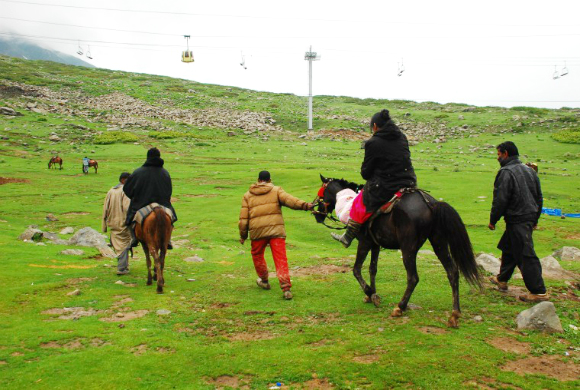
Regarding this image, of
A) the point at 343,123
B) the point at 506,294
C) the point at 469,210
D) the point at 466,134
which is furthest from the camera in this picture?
the point at 343,123

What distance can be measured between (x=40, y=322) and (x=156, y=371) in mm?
3089

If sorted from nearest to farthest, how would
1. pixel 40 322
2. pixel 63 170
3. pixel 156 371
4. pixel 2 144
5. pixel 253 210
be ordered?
1. pixel 156 371
2. pixel 40 322
3. pixel 253 210
4. pixel 63 170
5. pixel 2 144

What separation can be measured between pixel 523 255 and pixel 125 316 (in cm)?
762

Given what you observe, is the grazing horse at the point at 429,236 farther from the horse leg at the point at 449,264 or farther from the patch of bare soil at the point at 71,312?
the patch of bare soil at the point at 71,312

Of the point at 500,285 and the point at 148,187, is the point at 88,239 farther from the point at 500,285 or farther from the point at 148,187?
the point at 500,285

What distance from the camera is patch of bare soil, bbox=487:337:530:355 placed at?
20.4ft

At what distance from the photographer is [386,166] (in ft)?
26.0

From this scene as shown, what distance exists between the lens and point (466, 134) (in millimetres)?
53406

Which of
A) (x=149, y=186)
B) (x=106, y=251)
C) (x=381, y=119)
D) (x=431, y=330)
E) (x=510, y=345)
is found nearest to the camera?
(x=510, y=345)

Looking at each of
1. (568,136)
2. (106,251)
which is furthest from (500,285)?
(568,136)

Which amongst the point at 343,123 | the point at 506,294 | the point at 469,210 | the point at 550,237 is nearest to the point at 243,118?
the point at 343,123

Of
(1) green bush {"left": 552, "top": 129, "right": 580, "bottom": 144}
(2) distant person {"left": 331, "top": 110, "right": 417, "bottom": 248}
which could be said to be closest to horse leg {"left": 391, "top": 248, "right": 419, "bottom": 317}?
(2) distant person {"left": 331, "top": 110, "right": 417, "bottom": 248}

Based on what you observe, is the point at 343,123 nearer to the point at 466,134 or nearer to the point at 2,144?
the point at 466,134

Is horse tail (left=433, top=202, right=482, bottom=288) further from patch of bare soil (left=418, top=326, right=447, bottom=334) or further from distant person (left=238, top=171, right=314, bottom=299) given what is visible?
distant person (left=238, top=171, right=314, bottom=299)
